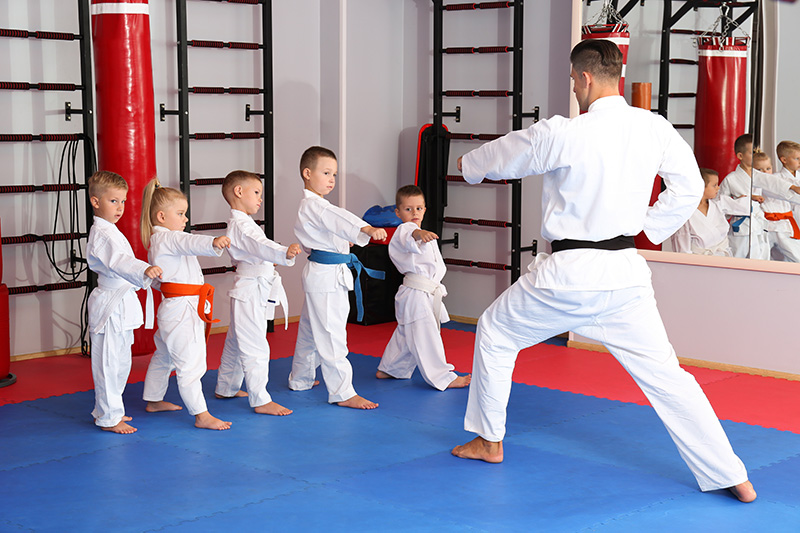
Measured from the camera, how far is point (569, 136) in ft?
10.6

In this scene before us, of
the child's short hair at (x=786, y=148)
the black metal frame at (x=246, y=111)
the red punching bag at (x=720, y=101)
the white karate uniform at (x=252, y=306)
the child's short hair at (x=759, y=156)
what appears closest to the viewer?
the white karate uniform at (x=252, y=306)

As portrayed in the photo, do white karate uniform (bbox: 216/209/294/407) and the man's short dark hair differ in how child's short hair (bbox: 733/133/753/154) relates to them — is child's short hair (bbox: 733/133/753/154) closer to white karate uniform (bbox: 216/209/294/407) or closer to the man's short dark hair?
the man's short dark hair

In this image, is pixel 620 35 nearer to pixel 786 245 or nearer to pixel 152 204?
pixel 786 245

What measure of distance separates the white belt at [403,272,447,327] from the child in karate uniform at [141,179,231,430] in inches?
45.2

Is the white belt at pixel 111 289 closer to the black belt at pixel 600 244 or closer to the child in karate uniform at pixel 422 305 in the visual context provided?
the child in karate uniform at pixel 422 305

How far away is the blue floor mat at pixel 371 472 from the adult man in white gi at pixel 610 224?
0.31 metres

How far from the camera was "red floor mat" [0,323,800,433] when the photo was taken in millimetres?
4527

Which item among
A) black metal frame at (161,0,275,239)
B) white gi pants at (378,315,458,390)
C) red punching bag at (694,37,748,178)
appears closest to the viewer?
white gi pants at (378,315,458,390)

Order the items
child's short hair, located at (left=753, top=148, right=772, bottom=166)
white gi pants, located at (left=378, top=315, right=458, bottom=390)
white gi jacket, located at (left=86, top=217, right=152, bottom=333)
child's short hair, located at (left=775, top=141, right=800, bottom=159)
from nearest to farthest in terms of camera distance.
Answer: white gi jacket, located at (left=86, top=217, right=152, bottom=333)
white gi pants, located at (left=378, top=315, right=458, bottom=390)
child's short hair, located at (left=775, top=141, right=800, bottom=159)
child's short hair, located at (left=753, top=148, right=772, bottom=166)

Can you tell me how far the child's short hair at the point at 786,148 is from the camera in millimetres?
5047

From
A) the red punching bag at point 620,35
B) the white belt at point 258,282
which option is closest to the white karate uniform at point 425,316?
the white belt at point 258,282

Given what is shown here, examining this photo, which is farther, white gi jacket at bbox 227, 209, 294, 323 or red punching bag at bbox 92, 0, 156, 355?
red punching bag at bbox 92, 0, 156, 355

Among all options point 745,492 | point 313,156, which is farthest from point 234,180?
point 745,492

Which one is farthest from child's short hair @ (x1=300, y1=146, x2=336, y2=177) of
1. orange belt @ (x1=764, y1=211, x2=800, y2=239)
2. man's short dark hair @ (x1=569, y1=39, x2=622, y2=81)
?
orange belt @ (x1=764, y1=211, x2=800, y2=239)
